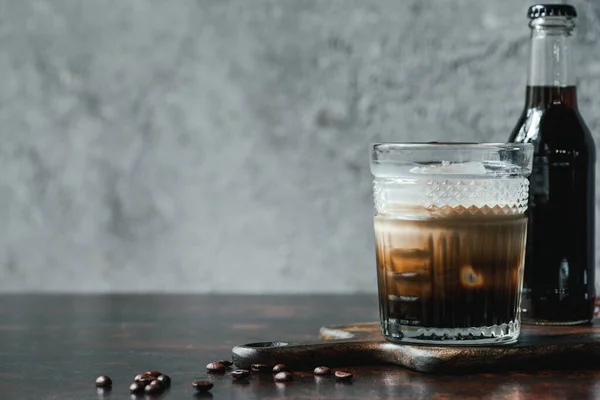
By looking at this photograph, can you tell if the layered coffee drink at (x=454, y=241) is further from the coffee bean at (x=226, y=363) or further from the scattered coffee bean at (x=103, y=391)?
the scattered coffee bean at (x=103, y=391)

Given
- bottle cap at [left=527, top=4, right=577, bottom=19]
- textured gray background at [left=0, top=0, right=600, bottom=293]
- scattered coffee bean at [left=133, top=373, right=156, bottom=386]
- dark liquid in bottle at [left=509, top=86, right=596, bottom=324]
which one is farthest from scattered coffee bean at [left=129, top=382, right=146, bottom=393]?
textured gray background at [left=0, top=0, right=600, bottom=293]

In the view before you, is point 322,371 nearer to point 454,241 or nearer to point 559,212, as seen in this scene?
point 454,241

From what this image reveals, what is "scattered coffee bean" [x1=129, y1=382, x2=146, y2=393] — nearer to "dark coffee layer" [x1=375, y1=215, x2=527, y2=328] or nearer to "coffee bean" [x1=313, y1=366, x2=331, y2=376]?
"coffee bean" [x1=313, y1=366, x2=331, y2=376]

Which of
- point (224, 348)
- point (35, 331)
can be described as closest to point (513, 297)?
point (224, 348)

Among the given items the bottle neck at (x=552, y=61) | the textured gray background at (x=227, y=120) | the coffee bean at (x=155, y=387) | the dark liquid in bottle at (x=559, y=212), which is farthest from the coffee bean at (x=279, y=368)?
the textured gray background at (x=227, y=120)

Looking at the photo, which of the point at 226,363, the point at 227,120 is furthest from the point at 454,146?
the point at 227,120

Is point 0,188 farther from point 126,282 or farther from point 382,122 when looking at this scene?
point 382,122
